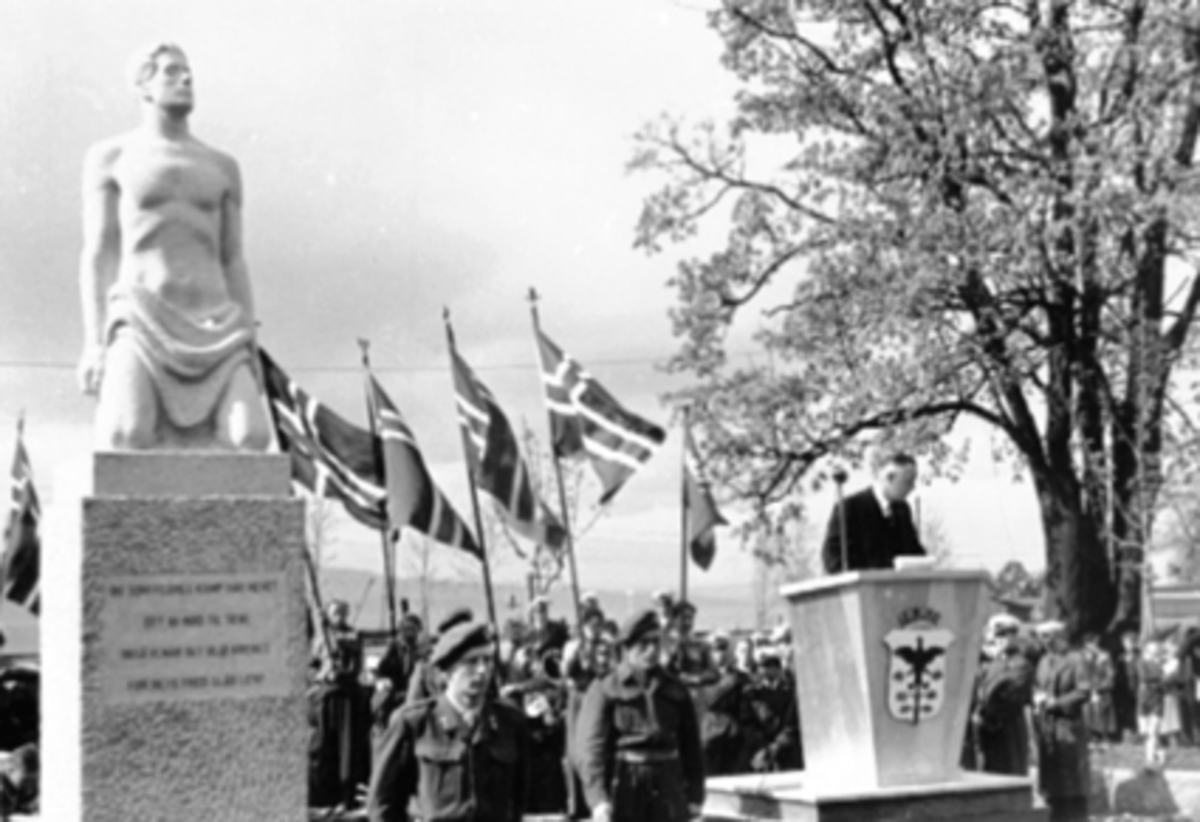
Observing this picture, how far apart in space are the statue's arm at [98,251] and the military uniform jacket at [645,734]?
2915mm

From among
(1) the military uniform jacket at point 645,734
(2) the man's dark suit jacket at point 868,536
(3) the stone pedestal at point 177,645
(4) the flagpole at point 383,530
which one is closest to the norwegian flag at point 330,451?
(4) the flagpole at point 383,530

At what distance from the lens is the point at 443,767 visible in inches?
307

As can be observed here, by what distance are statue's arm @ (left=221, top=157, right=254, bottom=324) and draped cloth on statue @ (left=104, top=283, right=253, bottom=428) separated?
309 millimetres

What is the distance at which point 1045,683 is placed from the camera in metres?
17.0

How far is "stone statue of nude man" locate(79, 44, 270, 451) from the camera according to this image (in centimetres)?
847

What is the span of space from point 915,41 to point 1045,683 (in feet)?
25.1

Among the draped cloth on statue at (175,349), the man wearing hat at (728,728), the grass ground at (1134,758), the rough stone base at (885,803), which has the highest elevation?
the draped cloth on statue at (175,349)

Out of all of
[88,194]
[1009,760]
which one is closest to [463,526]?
[1009,760]

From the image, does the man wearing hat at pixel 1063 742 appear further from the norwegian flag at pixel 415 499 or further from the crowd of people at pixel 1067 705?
the norwegian flag at pixel 415 499

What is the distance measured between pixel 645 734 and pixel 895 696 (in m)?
1.31

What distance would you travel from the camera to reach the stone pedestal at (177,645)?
7996 mm

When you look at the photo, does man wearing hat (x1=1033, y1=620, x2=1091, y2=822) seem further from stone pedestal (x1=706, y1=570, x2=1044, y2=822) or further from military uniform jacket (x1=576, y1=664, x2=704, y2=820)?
military uniform jacket (x1=576, y1=664, x2=704, y2=820)

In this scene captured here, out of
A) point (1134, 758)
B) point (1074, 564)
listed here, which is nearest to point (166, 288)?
point (1134, 758)

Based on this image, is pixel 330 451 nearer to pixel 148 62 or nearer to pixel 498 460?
pixel 498 460
